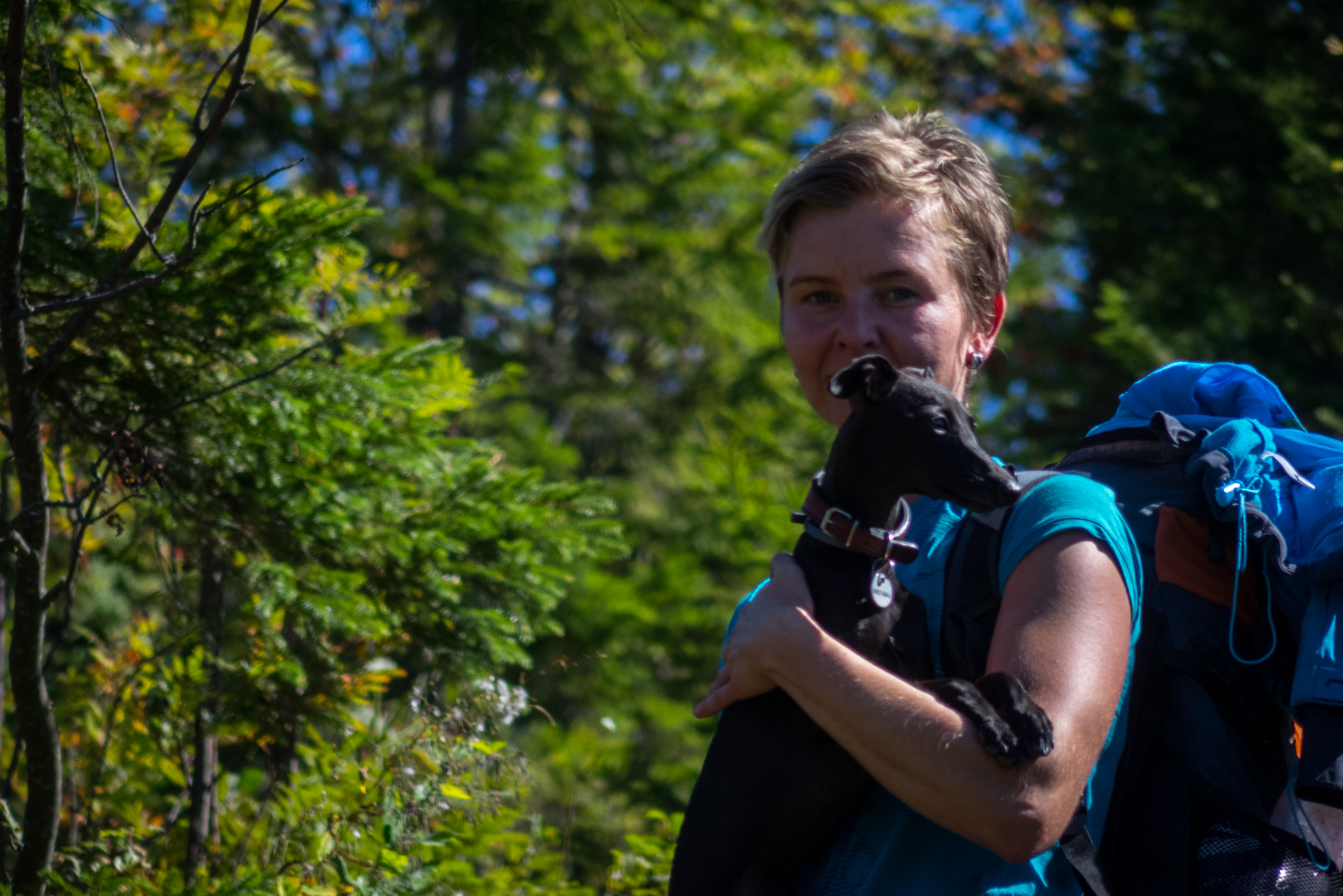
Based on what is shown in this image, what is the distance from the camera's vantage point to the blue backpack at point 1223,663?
1671mm

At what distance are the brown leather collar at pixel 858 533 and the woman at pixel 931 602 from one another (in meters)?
0.10

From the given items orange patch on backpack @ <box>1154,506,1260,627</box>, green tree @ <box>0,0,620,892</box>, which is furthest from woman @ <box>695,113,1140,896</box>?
green tree @ <box>0,0,620,892</box>

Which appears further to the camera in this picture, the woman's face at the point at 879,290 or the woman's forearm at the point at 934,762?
the woman's face at the point at 879,290

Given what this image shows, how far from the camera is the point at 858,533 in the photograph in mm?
1855

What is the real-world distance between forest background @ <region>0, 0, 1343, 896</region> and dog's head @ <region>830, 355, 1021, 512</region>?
4.23 feet

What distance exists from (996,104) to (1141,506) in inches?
383

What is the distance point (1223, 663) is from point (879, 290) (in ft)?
3.20

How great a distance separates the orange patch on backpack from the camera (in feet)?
6.11

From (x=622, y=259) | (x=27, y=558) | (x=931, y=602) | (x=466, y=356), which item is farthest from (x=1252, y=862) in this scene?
(x=622, y=259)

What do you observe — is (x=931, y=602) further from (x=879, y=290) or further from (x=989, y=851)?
(x=879, y=290)

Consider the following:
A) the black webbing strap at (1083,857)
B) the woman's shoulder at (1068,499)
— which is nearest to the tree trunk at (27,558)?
the woman's shoulder at (1068,499)

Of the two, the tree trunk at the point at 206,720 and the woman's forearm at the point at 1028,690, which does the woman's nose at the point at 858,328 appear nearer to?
the woman's forearm at the point at 1028,690

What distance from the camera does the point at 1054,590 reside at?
1.60 metres

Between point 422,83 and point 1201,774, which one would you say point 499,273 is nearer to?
point 422,83
